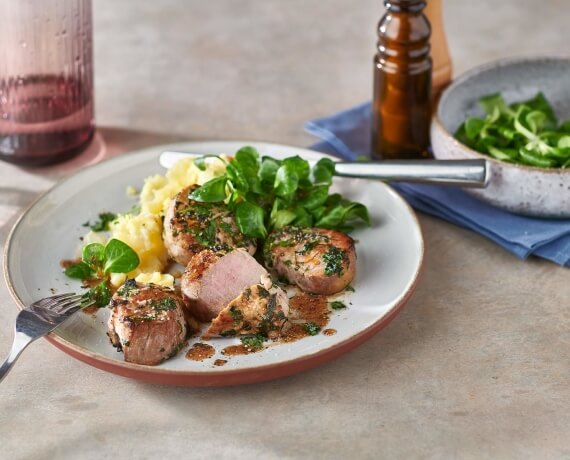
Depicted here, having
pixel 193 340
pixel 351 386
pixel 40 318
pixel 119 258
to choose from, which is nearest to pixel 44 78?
pixel 119 258

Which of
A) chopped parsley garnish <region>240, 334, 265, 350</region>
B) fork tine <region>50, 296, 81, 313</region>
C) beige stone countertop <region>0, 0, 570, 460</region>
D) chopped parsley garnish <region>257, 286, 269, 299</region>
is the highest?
chopped parsley garnish <region>257, 286, 269, 299</region>

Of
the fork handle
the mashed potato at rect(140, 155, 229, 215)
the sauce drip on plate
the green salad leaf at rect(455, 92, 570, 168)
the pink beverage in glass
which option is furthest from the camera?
the pink beverage in glass

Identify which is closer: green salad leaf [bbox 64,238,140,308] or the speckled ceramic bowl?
green salad leaf [bbox 64,238,140,308]

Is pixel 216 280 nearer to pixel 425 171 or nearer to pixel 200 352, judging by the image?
pixel 200 352

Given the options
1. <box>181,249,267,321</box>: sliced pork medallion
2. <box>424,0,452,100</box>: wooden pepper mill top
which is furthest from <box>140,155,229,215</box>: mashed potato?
<box>424,0,452,100</box>: wooden pepper mill top

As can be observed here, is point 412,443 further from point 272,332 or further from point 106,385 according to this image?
point 106,385

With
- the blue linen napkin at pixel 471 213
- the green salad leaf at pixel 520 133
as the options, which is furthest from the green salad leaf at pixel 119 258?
the green salad leaf at pixel 520 133

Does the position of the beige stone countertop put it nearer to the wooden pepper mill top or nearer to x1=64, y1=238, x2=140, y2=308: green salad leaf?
x1=64, y1=238, x2=140, y2=308: green salad leaf

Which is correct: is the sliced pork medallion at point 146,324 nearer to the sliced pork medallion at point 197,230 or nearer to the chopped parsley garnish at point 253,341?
the chopped parsley garnish at point 253,341
